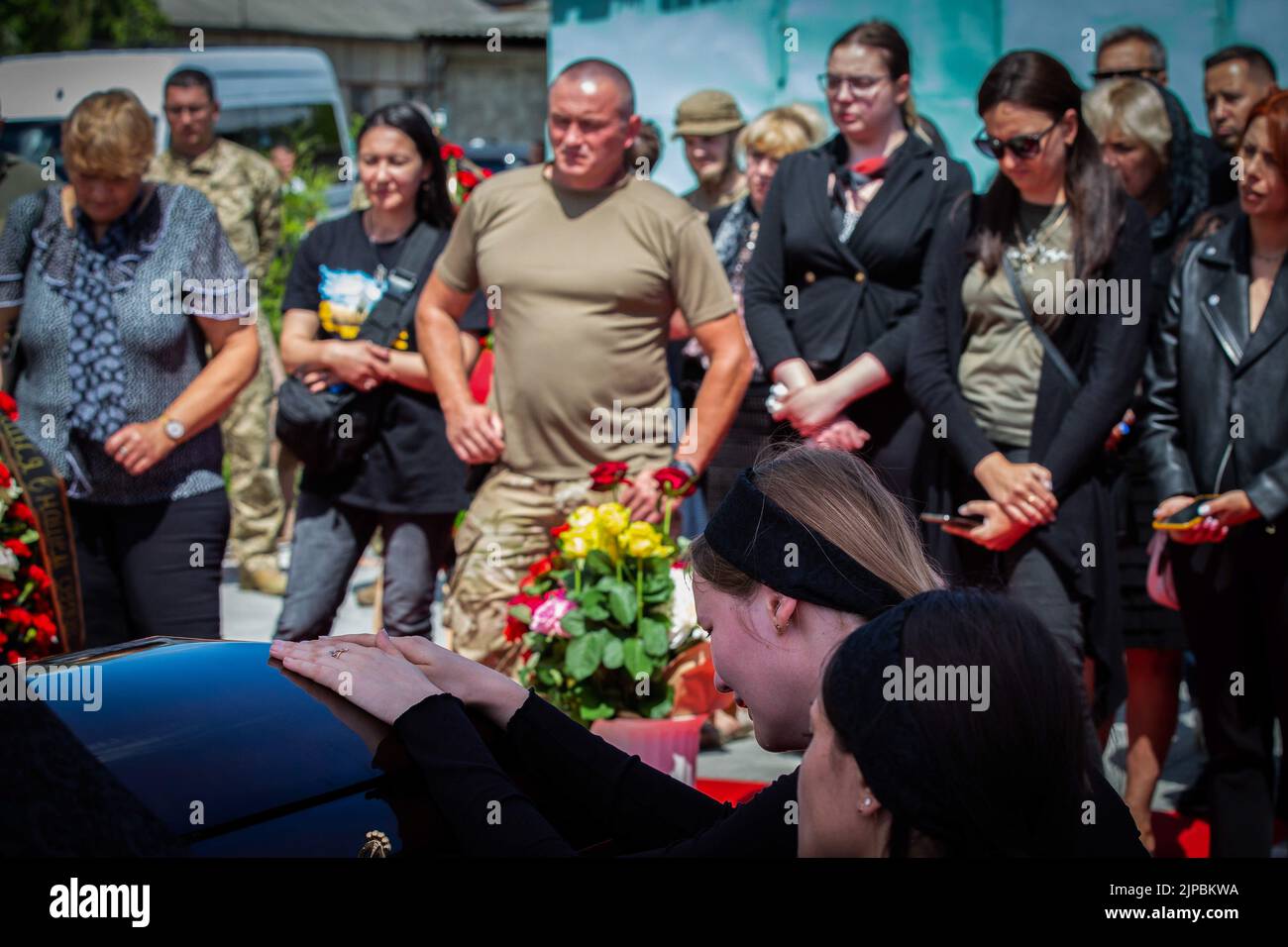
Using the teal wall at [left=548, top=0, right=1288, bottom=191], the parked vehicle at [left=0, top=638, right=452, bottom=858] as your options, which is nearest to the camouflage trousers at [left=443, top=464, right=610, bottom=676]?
the parked vehicle at [left=0, top=638, right=452, bottom=858]

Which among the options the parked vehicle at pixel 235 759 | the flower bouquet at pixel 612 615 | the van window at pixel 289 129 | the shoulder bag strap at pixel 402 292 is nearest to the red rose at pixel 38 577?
the flower bouquet at pixel 612 615

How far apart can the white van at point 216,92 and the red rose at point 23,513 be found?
6464 mm

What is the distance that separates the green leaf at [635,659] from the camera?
4.19 m

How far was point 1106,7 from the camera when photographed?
346 inches

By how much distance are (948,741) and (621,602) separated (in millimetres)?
Result: 2740

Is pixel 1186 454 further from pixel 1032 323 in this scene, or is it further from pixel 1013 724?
pixel 1013 724

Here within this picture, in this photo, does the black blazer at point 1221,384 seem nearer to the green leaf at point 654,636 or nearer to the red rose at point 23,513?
the green leaf at point 654,636

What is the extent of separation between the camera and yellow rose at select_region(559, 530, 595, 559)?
4.29 m

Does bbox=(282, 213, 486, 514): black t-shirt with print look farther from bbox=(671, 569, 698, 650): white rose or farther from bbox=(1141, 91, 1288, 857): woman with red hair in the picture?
bbox=(1141, 91, 1288, 857): woman with red hair

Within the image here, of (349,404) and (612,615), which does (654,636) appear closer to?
(612,615)

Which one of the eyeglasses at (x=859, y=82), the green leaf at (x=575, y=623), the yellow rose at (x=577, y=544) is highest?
the eyeglasses at (x=859, y=82)

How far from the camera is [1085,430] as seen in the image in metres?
4.09
